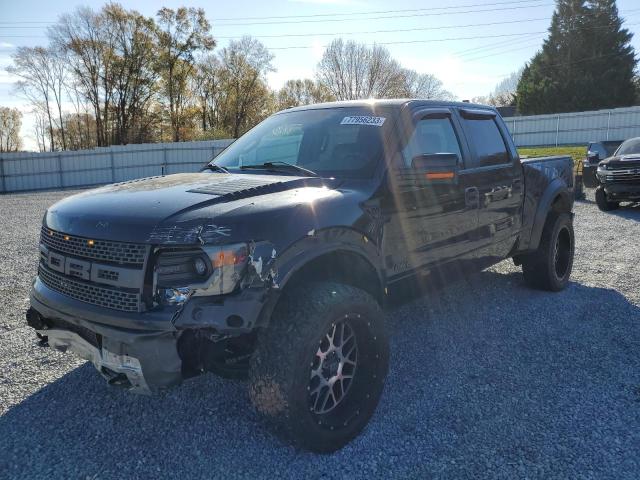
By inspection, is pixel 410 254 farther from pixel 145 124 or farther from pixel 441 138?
pixel 145 124

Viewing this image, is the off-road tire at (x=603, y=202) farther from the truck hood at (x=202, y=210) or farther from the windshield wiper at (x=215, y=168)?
the truck hood at (x=202, y=210)

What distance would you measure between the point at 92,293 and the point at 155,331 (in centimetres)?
→ 51

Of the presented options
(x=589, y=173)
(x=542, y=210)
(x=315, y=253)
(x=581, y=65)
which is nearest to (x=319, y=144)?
(x=315, y=253)

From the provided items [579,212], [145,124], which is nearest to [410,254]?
[579,212]

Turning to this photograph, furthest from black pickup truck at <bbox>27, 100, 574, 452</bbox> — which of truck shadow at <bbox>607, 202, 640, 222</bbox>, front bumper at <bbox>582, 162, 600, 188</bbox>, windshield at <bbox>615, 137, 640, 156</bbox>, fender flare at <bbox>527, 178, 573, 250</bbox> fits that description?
front bumper at <bbox>582, 162, 600, 188</bbox>

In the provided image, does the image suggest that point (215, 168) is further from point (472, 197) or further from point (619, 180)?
point (619, 180)

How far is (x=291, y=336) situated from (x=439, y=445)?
42.9 inches

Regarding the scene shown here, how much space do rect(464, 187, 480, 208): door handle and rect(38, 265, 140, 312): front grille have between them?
2.62 metres

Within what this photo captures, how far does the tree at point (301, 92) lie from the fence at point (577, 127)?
25607 millimetres

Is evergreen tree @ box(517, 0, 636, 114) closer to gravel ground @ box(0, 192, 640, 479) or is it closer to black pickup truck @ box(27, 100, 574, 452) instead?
gravel ground @ box(0, 192, 640, 479)

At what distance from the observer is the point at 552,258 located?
557 centimetres

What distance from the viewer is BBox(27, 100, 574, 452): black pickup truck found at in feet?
8.05

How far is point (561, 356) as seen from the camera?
4.08 metres

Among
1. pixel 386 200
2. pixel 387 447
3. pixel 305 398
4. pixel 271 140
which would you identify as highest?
pixel 271 140
